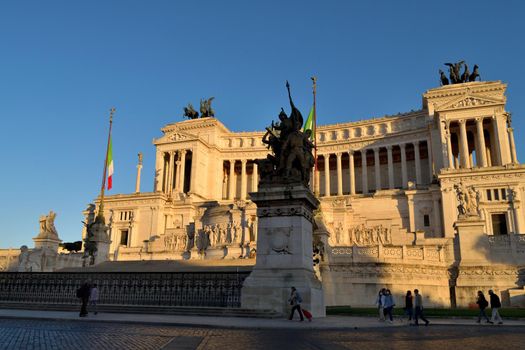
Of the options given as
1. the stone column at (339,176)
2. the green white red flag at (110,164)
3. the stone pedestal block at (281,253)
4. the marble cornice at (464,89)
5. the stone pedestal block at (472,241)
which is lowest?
the stone pedestal block at (281,253)

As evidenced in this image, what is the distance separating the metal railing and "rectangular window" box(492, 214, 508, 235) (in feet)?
154

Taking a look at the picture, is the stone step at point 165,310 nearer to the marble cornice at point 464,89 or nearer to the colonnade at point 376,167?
the colonnade at point 376,167

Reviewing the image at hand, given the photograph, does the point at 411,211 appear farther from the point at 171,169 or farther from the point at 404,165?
the point at 171,169

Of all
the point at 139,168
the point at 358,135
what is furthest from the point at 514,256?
the point at 139,168

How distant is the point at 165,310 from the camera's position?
16.5 meters

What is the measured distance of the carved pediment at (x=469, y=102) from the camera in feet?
230

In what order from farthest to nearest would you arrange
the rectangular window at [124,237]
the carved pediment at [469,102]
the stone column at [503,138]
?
the rectangular window at [124,237] → the carved pediment at [469,102] → the stone column at [503,138]

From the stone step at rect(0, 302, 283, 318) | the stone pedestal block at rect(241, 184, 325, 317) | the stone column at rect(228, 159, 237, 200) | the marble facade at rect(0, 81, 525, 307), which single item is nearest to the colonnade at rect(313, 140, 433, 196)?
the marble facade at rect(0, 81, 525, 307)

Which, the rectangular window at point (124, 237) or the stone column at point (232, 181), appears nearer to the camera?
the rectangular window at point (124, 237)

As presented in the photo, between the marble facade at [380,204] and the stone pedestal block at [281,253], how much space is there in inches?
321

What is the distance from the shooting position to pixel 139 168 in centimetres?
8150

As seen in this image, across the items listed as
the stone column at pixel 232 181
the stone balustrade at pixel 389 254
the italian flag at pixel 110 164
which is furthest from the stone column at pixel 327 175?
the stone balustrade at pixel 389 254

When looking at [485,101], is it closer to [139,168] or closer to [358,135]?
[358,135]

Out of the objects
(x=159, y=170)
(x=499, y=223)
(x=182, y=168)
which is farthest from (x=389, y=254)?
(x=159, y=170)
